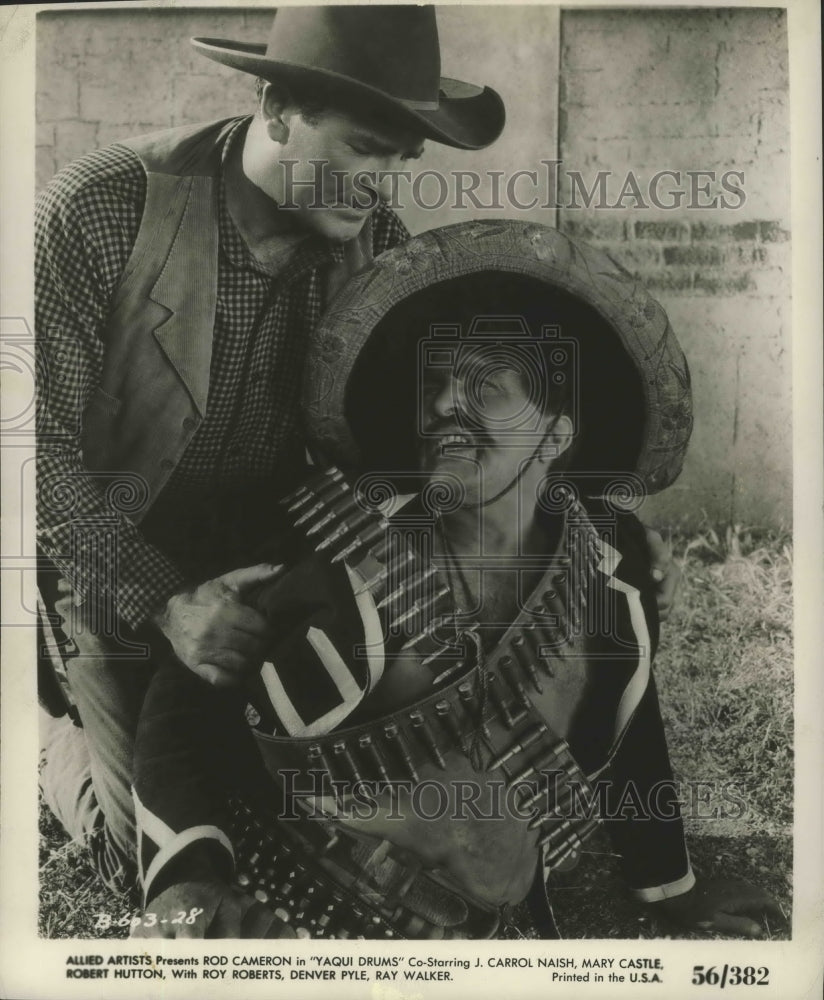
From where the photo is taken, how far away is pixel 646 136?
3.51m

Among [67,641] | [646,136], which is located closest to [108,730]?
[67,641]

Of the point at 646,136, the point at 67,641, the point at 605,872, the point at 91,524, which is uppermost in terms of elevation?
the point at 646,136

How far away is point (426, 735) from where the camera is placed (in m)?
3.35

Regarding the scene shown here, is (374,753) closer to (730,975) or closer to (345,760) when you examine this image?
(345,760)

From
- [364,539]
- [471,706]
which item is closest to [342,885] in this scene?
[471,706]

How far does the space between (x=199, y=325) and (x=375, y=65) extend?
0.92m

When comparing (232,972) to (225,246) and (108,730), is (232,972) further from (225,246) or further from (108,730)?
(225,246)

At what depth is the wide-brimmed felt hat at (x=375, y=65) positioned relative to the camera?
3.28 m

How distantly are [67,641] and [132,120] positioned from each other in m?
1.64

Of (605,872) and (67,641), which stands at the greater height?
(67,641)

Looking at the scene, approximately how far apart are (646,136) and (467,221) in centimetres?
64

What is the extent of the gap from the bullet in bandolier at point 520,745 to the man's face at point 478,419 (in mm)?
717

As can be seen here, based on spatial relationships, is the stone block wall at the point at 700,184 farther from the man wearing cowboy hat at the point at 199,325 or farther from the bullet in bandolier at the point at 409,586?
the bullet in bandolier at the point at 409,586

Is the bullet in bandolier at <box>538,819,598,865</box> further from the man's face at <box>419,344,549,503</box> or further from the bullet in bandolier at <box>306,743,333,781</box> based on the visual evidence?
the man's face at <box>419,344,549,503</box>
